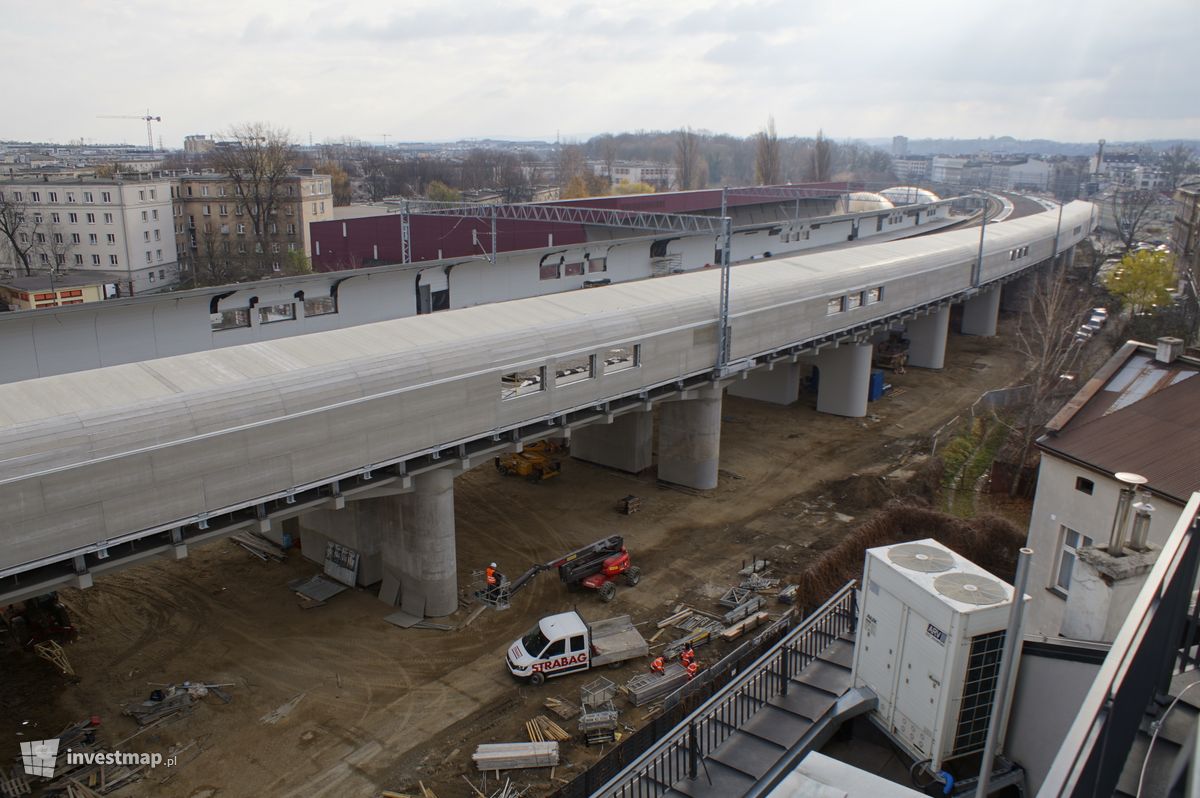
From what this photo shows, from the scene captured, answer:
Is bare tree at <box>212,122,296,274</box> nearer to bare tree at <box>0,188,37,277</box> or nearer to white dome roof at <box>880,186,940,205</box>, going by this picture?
bare tree at <box>0,188,37,277</box>

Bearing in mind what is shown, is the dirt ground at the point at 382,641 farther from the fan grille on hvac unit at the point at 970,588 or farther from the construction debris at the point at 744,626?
the fan grille on hvac unit at the point at 970,588

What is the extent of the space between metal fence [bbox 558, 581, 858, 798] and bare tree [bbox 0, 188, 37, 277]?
68.4 m

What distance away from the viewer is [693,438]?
2773 centimetres

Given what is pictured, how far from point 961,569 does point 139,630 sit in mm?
17892

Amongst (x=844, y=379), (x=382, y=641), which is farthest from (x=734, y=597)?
(x=844, y=379)

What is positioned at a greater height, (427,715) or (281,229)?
(281,229)

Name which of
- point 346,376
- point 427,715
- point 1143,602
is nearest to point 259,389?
point 346,376

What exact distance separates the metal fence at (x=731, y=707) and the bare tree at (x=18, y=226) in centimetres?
6844

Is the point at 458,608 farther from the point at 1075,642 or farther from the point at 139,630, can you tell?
the point at 1075,642

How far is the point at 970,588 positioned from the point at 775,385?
1132 inches

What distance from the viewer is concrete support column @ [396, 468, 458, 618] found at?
19.7 m

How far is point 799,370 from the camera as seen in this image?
1539 inches

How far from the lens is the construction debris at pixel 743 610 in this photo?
1997 centimetres

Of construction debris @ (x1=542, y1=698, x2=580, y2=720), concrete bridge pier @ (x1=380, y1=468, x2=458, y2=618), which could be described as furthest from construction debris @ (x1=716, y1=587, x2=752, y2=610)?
concrete bridge pier @ (x1=380, y1=468, x2=458, y2=618)
